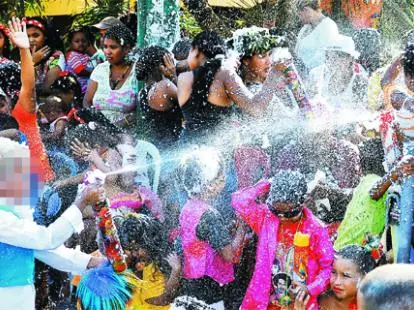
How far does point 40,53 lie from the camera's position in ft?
27.1

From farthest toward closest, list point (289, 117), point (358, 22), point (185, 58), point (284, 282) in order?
point (358, 22) < point (185, 58) < point (289, 117) < point (284, 282)

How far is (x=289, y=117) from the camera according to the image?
6559mm

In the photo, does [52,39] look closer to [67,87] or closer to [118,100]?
[67,87]

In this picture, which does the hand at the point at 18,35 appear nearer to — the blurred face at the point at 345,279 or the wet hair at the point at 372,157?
the wet hair at the point at 372,157

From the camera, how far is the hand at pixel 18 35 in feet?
22.6

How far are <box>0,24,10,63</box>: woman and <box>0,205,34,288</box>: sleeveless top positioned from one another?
9.39 feet

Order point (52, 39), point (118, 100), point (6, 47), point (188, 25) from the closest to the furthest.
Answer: point (118, 100), point (52, 39), point (6, 47), point (188, 25)

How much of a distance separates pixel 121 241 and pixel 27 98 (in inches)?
52.2

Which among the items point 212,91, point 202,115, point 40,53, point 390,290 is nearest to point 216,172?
point 202,115

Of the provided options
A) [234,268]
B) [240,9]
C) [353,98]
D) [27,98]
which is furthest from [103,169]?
[240,9]

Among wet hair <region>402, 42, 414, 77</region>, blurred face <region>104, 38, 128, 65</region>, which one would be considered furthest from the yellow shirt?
blurred face <region>104, 38, 128, 65</region>

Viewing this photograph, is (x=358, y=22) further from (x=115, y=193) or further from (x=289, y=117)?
(x=115, y=193)

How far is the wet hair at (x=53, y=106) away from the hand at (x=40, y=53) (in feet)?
2.44

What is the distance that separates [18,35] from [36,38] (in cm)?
134
